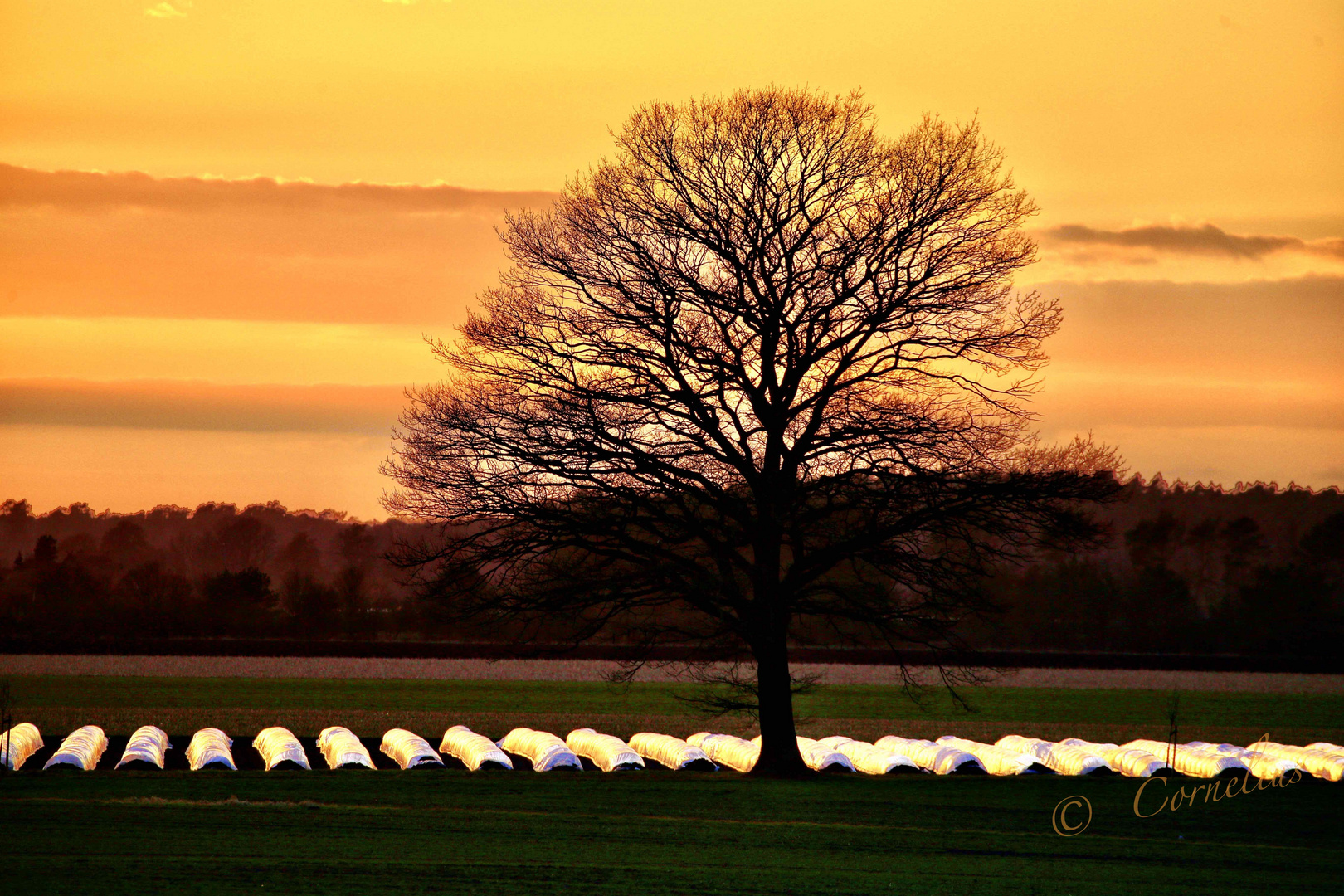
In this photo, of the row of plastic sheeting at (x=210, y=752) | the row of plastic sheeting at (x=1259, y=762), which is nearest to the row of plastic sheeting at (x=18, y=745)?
the row of plastic sheeting at (x=210, y=752)

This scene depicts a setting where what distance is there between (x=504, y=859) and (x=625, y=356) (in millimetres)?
9915

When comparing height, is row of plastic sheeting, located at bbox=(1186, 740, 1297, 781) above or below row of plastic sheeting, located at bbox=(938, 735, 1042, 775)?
above

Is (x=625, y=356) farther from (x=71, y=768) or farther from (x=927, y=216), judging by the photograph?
(x=71, y=768)

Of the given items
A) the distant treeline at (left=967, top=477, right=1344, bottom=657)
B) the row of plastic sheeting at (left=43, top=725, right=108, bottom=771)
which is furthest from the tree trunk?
the distant treeline at (left=967, top=477, right=1344, bottom=657)

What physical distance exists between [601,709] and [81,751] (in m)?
19.9

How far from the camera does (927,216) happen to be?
2247 centimetres

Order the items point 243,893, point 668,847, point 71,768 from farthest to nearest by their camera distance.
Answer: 1. point 71,768
2. point 668,847
3. point 243,893

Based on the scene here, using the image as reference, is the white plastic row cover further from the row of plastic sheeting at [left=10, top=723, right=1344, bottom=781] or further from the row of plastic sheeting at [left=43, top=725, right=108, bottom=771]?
the row of plastic sheeting at [left=43, top=725, right=108, bottom=771]

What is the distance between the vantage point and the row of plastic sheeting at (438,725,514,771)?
2712 centimetres

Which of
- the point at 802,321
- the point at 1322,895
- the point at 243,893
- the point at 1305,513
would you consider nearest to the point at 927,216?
the point at 802,321

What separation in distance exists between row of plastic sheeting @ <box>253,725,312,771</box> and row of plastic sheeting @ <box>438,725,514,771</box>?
120 inches

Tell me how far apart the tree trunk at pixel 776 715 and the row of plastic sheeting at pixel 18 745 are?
12810 millimetres

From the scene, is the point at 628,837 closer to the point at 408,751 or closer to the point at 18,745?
the point at 408,751

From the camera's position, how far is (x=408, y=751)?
27188 millimetres
